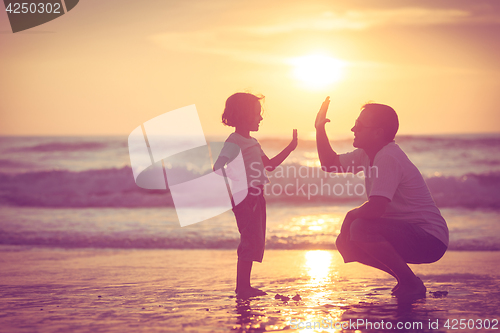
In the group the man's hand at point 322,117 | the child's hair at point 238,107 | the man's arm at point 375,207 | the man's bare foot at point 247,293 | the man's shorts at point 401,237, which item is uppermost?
the child's hair at point 238,107

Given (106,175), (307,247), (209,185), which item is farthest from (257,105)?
(106,175)

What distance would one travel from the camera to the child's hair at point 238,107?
3.68 m

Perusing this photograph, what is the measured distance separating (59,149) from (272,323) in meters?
23.4

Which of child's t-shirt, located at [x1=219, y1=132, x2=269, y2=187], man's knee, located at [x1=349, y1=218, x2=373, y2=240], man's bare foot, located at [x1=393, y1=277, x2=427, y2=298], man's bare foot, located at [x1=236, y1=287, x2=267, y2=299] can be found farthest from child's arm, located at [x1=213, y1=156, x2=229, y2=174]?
man's bare foot, located at [x1=393, y1=277, x2=427, y2=298]

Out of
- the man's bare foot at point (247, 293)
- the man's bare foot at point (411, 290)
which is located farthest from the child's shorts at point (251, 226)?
the man's bare foot at point (411, 290)

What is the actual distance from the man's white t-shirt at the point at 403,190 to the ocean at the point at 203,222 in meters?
2.86

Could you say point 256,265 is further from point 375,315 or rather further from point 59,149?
point 59,149

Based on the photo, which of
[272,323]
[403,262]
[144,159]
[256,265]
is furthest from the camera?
[144,159]

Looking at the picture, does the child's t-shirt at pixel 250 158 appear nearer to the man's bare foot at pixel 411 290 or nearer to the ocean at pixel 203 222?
the man's bare foot at pixel 411 290

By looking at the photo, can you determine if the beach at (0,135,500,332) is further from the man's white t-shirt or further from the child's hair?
the child's hair

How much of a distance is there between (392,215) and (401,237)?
17 centimetres

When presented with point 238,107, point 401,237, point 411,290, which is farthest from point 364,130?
point 411,290

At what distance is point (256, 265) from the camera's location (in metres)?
4.82

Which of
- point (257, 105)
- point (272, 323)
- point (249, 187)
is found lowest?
point (272, 323)
